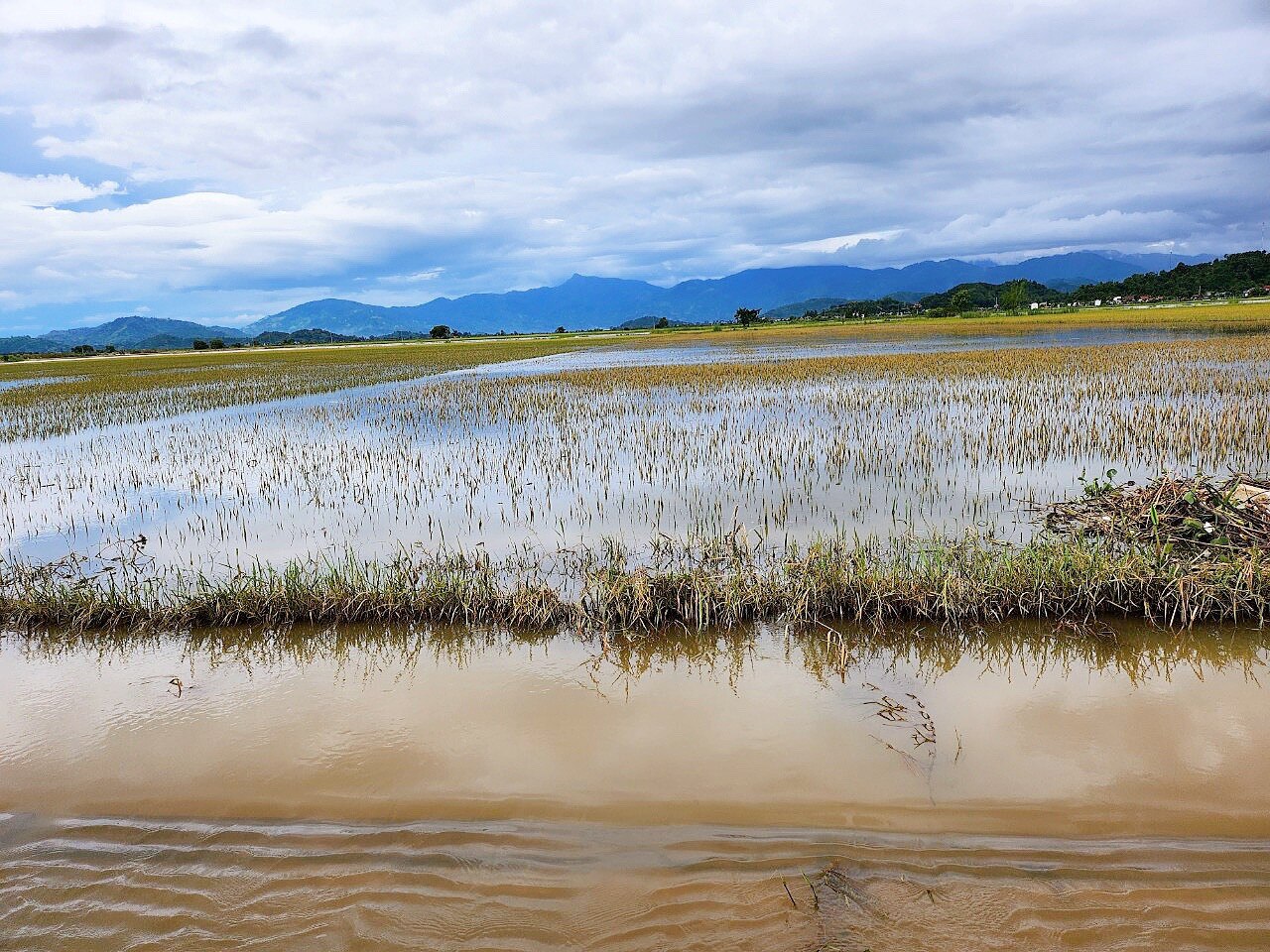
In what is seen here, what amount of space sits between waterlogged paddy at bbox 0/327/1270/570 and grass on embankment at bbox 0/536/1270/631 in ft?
3.53

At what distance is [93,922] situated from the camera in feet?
9.40

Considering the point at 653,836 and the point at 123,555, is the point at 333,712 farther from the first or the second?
the point at 123,555

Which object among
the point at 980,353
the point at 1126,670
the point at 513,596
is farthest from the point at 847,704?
the point at 980,353

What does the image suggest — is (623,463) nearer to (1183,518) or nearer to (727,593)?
(727,593)

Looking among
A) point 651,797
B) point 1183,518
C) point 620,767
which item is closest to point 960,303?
point 1183,518

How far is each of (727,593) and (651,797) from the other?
2117 mm

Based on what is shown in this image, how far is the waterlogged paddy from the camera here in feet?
26.6

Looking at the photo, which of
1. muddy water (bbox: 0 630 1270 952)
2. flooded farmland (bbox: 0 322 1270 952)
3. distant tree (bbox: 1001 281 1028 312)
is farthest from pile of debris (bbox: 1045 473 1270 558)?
distant tree (bbox: 1001 281 1028 312)

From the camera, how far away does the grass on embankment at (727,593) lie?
5.24 metres

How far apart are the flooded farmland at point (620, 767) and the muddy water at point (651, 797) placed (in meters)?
0.02

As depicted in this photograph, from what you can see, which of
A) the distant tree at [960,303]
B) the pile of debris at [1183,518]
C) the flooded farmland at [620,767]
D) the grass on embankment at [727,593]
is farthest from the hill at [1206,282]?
the flooded farmland at [620,767]

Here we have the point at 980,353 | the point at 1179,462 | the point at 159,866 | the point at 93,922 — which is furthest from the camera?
the point at 980,353

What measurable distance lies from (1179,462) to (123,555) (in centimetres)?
1338

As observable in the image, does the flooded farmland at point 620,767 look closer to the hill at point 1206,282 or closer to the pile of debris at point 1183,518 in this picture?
the pile of debris at point 1183,518
